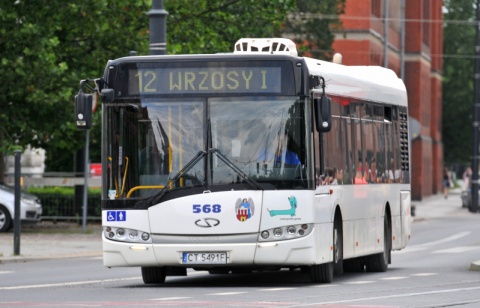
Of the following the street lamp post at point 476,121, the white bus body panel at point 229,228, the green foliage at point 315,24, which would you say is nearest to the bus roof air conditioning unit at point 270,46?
the white bus body panel at point 229,228

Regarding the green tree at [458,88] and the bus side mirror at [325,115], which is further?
the green tree at [458,88]

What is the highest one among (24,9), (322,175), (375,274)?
(24,9)

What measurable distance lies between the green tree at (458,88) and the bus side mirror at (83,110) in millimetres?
90570

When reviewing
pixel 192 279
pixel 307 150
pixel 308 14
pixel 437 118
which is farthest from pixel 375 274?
pixel 437 118

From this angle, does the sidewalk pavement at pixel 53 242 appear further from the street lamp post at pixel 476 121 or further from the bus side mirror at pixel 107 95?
the street lamp post at pixel 476 121

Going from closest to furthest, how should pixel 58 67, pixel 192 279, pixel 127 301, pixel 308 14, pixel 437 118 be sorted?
pixel 127 301 → pixel 192 279 → pixel 58 67 → pixel 308 14 → pixel 437 118

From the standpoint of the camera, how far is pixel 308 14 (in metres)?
63.1

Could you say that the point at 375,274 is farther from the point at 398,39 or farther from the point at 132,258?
the point at 398,39

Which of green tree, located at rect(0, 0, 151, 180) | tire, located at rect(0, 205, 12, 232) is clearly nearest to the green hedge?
green tree, located at rect(0, 0, 151, 180)

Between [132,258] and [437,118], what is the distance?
80.9m

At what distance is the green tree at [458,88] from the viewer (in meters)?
109

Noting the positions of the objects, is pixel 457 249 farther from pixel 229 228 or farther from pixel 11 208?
pixel 229 228

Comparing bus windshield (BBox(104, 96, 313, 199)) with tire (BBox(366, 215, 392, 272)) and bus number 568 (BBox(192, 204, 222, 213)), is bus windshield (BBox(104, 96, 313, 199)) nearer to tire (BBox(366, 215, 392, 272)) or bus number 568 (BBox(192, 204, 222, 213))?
bus number 568 (BBox(192, 204, 222, 213))

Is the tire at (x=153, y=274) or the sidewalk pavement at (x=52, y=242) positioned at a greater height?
the tire at (x=153, y=274)
